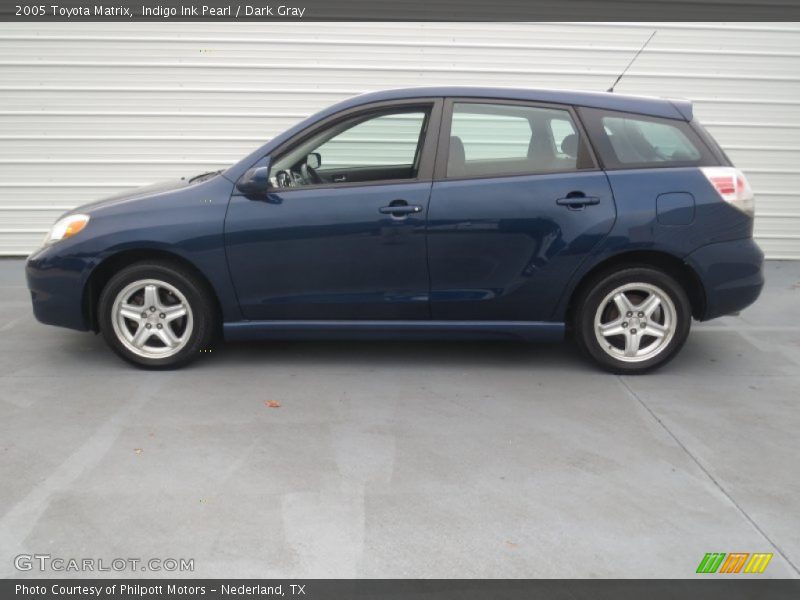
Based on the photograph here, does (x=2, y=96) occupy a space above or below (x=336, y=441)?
above

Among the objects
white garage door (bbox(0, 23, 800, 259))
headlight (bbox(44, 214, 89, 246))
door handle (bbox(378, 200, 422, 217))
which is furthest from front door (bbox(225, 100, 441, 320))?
white garage door (bbox(0, 23, 800, 259))

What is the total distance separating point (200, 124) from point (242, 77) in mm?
598

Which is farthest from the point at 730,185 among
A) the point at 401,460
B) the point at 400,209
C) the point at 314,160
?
the point at 401,460

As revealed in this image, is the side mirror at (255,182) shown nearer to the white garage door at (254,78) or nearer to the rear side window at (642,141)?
the rear side window at (642,141)

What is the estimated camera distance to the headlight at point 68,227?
17.3ft

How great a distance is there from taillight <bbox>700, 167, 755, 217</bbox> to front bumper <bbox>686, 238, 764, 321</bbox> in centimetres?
22

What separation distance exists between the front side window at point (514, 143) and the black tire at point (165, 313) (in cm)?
167

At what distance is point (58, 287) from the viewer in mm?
5254

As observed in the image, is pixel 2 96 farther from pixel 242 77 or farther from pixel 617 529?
pixel 617 529

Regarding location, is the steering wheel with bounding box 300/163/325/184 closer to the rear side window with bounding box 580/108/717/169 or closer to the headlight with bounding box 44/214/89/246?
the headlight with bounding box 44/214/89/246

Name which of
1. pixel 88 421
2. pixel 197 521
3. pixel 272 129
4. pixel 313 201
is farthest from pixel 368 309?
pixel 272 129

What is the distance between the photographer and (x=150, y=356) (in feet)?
17.4
